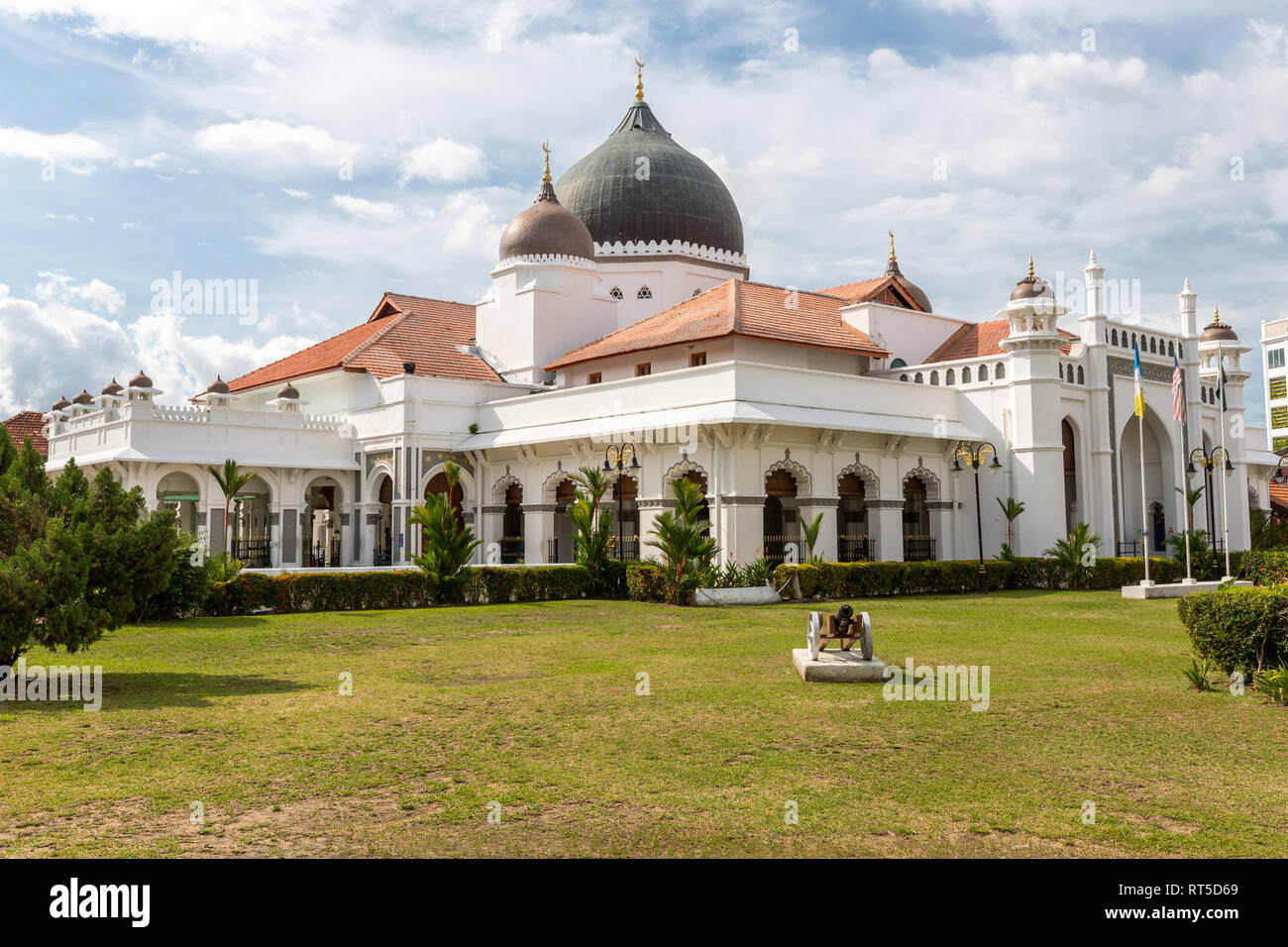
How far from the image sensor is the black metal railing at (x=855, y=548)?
25.2m

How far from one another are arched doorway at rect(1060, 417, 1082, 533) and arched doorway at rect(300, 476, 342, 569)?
68.7ft

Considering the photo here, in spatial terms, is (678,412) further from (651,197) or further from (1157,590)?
(651,197)

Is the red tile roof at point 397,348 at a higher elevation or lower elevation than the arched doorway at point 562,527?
higher

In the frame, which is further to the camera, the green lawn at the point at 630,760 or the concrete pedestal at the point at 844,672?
the concrete pedestal at the point at 844,672

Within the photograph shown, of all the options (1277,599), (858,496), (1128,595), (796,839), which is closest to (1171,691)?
(1277,599)

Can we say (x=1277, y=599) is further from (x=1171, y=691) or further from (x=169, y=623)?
(x=169, y=623)

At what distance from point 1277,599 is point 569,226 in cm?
2583

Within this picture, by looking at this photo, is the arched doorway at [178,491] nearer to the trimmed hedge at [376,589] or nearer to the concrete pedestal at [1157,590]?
the trimmed hedge at [376,589]

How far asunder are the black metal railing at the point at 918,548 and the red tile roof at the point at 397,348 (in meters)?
13.1

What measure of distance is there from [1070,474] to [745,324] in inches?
425

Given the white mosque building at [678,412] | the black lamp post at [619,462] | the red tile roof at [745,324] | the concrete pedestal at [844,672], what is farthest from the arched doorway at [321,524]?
the concrete pedestal at [844,672]

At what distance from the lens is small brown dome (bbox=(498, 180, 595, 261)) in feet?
104

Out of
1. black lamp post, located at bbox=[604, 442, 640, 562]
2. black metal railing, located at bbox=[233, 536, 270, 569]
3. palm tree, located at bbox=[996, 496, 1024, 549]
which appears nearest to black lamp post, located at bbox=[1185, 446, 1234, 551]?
palm tree, located at bbox=[996, 496, 1024, 549]

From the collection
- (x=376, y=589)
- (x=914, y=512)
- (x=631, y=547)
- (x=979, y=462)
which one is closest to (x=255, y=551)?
(x=631, y=547)
